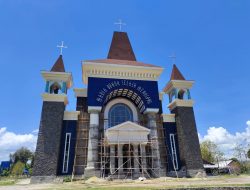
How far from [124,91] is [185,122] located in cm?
712

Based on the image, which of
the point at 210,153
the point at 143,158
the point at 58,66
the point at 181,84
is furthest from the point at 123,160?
the point at 210,153

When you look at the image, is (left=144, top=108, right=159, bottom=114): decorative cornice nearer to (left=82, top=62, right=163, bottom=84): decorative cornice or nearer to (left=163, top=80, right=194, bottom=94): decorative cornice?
(left=82, top=62, right=163, bottom=84): decorative cornice

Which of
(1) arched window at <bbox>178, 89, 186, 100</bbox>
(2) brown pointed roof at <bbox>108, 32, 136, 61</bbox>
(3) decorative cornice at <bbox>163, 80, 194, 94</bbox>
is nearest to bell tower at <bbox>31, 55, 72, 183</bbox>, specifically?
(2) brown pointed roof at <bbox>108, 32, 136, 61</bbox>

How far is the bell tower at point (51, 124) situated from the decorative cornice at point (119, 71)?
2117 mm

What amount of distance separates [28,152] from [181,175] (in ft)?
169

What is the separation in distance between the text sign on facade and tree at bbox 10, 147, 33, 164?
47.1m

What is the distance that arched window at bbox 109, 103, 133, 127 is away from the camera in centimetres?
2185

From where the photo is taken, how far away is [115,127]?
18.6 metres

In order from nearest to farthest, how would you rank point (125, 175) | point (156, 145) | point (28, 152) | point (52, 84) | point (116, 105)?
1. point (125, 175)
2. point (156, 145)
3. point (52, 84)
4. point (116, 105)
5. point (28, 152)

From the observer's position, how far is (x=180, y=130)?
21.5 metres

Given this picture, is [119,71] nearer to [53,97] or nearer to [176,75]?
[53,97]

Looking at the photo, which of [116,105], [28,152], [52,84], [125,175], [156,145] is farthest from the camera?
[28,152]

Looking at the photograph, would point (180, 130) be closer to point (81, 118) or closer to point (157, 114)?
point (157, 114)

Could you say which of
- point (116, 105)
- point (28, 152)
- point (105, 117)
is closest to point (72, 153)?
point (105, 117)
